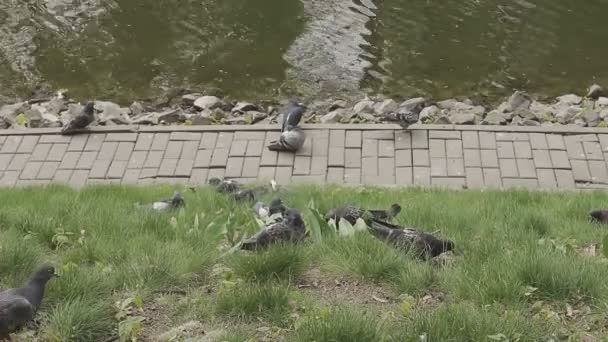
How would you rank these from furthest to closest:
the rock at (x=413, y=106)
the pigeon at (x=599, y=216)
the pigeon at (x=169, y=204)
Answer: the rock at (x=413, y=106), the pigeon at (x=169, y=204), the pigeon at (x=599, y=216)

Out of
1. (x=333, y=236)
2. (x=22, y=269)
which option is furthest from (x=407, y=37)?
(x=22, y=269)

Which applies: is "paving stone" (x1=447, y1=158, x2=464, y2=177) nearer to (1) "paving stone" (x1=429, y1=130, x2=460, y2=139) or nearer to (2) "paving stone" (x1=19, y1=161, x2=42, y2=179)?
(1) "paving stone" (x1=429, y1=130, x2=460, y2=139)

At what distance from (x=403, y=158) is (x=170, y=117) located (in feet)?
11.9

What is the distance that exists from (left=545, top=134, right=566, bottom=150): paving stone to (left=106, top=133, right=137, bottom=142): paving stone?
4666 millimetres

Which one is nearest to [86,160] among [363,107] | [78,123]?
[78,123]

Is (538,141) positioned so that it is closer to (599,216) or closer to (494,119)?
(494,119)

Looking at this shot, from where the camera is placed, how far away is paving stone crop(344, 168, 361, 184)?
7940 millimetres

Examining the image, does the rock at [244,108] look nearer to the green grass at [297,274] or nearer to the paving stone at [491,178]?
the paving stone at [491,178]

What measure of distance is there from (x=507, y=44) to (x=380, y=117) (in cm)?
445

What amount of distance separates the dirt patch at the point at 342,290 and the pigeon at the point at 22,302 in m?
1.37

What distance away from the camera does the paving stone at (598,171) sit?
309 inches

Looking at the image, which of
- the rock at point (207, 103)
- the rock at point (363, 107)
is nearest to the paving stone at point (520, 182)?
the rock at point (363, 107)

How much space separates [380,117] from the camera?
1036 cm

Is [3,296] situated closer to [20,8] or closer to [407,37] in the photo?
[407,37]
